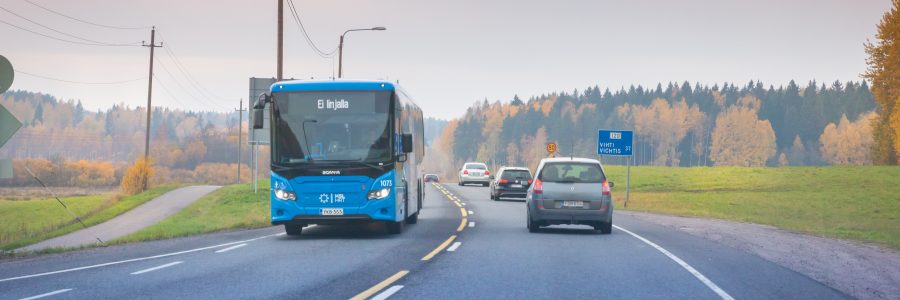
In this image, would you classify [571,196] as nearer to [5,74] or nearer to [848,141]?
[5,74]

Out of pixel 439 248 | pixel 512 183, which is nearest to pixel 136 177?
pixel 512 183

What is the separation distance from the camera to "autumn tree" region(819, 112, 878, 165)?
5581 inches

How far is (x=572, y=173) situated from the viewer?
1931 centimetres

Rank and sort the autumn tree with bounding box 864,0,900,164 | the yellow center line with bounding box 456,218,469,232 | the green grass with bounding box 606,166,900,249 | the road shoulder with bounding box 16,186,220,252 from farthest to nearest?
the autumn tree with bounding box 864,0,900,164 → the road shoulder with bounding box 16,186,220,252 → the green grass with bounding box 606,166,900,249 → the yellow center line with bounding box 456,218,469,232

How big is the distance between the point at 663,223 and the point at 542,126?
6422 inches

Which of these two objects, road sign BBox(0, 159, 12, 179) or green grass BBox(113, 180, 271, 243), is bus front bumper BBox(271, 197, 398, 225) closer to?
road sign BBox(0, 159, 12, 179)

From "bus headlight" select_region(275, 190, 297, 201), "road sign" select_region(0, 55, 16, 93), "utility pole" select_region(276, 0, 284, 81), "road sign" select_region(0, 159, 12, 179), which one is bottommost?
"bus headlight" select_region(275, 190, 297, 201)

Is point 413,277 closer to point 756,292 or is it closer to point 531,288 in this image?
point 531,288

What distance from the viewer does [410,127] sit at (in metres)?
20.4

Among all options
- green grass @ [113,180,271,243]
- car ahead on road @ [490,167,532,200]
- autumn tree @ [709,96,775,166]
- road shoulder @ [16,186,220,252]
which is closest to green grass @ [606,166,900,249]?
car ahead on road @ [490,167,532,200]

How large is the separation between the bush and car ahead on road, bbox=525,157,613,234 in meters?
45.3

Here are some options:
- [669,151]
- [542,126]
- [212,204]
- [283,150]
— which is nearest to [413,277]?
[283,150]

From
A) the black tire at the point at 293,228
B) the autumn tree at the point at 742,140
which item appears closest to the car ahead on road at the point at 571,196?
the black tire at the point at 293,228

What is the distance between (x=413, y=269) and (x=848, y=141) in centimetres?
14617
